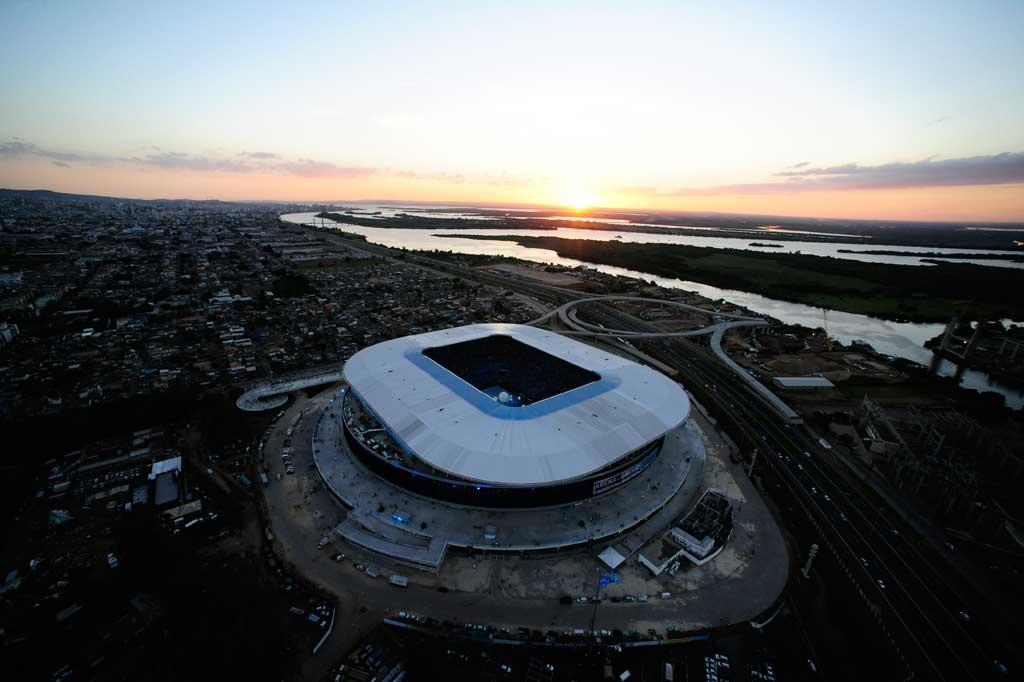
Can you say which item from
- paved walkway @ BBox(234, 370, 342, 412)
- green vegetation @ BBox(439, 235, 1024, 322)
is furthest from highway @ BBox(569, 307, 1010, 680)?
green vegetation @ BBox(439, 235, 1024, 322)

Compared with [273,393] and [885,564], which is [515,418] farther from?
[273,393]

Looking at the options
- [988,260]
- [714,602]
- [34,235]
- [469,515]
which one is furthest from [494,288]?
[988,260]

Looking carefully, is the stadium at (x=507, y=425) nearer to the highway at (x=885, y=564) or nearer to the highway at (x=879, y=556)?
the highway at (x=879, y=556)

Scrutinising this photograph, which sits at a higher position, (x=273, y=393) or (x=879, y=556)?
(x=273, y=393)

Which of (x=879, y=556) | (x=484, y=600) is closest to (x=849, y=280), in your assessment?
(x=879, y=556)

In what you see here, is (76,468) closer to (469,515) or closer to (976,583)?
(469,515)

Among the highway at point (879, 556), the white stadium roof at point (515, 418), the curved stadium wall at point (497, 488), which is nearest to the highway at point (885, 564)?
the highway at point (879, 556)
